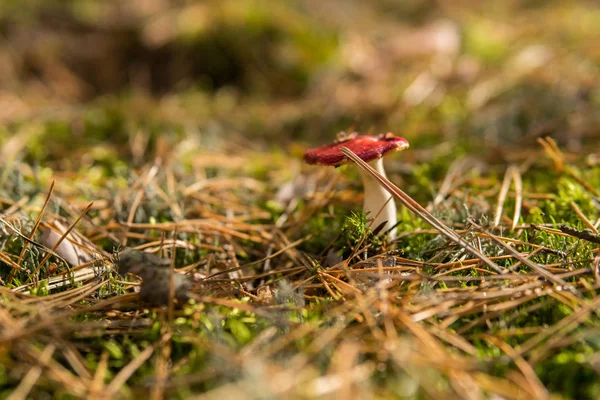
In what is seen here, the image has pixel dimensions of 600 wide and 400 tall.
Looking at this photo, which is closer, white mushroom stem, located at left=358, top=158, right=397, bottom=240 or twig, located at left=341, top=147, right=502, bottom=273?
twig, located at left=341, top=147, right=502, bottom=273

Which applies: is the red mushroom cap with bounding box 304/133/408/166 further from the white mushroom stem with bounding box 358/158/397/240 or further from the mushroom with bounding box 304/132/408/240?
the white mushroom stem with bounding box 358/158/397/240

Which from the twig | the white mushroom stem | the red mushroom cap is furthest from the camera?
the white mushroom stem

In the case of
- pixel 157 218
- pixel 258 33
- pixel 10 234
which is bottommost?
pixel 157 218

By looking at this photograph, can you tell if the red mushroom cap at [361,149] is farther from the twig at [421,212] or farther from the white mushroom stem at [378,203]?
the white mushroom stem at [378,203]

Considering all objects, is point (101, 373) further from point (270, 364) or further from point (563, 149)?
point (563, 149)

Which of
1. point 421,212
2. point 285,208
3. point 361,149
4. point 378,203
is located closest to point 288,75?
point 285,208

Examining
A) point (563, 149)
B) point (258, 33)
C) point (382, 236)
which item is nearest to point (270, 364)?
point (382, 236)

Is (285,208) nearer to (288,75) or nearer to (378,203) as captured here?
(378,203)

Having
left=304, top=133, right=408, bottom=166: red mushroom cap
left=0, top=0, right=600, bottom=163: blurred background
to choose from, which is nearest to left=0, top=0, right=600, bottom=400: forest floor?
left=0, top=0, right=600, bottom=163: blurred background
